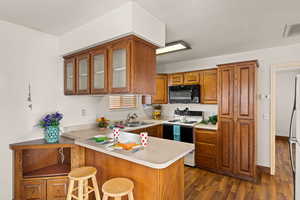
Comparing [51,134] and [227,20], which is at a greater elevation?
[227,20]

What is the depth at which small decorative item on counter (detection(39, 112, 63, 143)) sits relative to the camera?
7.21 feet

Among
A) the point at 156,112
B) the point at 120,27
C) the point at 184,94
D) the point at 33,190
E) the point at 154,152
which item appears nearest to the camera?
the point at 154,152

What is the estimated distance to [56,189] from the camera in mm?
2070

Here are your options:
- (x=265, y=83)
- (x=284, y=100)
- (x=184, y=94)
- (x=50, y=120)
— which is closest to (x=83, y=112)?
(x=50, y=120)

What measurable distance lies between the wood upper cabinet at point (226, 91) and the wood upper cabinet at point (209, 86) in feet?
1.07

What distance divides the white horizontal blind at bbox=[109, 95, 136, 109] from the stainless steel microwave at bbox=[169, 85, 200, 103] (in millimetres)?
1023

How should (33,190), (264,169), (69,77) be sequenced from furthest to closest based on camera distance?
(264,169) → (69,77) → (33,190)

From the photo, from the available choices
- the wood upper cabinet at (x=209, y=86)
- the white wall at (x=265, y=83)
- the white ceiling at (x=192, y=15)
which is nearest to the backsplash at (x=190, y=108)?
the wood upper cabinet at (x=209, y=86)

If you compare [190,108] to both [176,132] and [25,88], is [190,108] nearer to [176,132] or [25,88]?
[176,132]

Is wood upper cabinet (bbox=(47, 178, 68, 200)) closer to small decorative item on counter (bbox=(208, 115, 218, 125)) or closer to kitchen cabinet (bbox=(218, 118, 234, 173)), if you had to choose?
kitchen cabinet (bbox=(218, 118, 234, 173))

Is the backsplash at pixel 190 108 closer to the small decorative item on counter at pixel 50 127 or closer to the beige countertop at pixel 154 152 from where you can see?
the beige countertop at pixel 154 152

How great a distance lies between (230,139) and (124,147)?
225cm

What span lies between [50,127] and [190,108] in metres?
3.16

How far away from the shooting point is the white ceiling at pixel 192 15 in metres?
1.65
